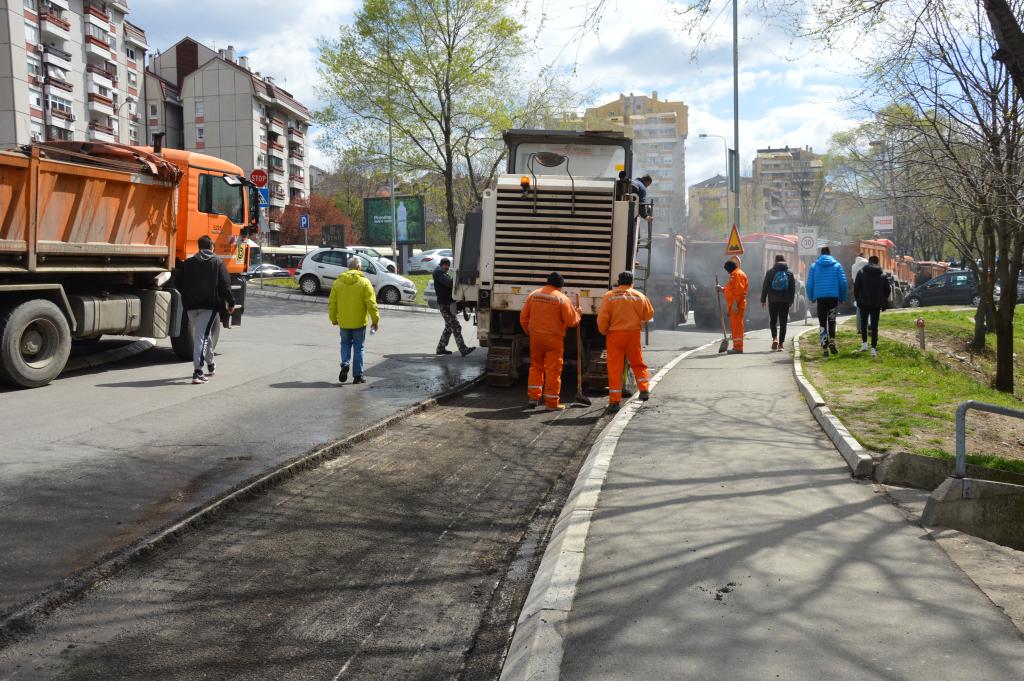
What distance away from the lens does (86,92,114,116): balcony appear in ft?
219

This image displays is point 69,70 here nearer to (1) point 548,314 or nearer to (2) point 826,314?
(2) point 826,314

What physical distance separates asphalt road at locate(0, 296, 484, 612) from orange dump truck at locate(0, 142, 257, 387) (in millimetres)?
635

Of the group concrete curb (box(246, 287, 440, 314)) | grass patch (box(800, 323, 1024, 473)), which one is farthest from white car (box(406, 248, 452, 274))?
grass patch (box(800, 323, 1024, 473))

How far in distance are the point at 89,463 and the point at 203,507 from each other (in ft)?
6.37

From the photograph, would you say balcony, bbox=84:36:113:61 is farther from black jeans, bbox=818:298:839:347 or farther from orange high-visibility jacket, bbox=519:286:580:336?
orange high-visibility jacket, bbox=519:286:580:336

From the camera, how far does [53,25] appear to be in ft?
198

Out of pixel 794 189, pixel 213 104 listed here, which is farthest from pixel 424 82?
pixel 794 189

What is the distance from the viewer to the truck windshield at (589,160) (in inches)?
583

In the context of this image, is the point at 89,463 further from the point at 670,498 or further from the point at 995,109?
the point at 995,109

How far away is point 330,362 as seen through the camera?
15.9m

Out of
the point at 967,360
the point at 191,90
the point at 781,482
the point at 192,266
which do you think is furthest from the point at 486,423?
the point at 191,90

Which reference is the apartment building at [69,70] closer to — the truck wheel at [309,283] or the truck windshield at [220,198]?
the truck wheel at [309,283]

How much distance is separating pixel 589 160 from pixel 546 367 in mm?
4320

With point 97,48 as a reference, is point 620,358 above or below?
below
